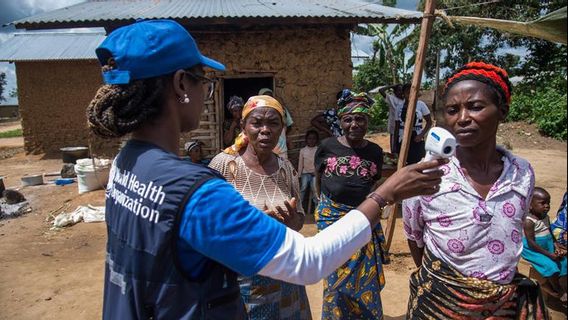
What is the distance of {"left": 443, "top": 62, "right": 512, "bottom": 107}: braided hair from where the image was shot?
1730 mm

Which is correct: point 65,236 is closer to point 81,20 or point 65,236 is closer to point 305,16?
point 81,20

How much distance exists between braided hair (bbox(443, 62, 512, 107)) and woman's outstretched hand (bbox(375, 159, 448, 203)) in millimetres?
615

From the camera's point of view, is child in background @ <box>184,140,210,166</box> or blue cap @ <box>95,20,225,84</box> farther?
child in background @ <box>184,140,210,166</box>

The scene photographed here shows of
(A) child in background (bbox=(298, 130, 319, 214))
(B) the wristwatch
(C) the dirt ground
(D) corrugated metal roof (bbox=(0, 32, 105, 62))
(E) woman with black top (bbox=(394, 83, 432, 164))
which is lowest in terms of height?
(C) the dirt ground

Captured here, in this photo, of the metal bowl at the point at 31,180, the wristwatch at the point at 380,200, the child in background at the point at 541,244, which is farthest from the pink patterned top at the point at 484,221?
the metal bowl at the point at 31,180

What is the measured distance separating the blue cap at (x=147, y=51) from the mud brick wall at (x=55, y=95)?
11.8 meters

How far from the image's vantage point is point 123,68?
46.6 inches

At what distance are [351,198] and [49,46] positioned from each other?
14.8 m

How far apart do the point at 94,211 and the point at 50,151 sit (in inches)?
299

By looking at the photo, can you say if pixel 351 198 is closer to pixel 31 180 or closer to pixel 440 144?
pixel 440 144

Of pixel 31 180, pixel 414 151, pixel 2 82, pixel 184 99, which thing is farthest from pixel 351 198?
pixel 2 82

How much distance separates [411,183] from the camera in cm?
130

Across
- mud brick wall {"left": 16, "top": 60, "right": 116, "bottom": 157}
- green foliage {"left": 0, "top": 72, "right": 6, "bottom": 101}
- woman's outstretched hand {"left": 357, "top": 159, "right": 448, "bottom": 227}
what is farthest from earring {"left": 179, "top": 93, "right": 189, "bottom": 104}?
green foliage {"left": 0, "top": 72, "right": 6, "bottom": 101}

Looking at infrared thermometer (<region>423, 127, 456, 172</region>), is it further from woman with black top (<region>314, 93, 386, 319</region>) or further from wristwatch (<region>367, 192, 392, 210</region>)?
woman with black top (<region>314, 93, 386, 319</region>)
